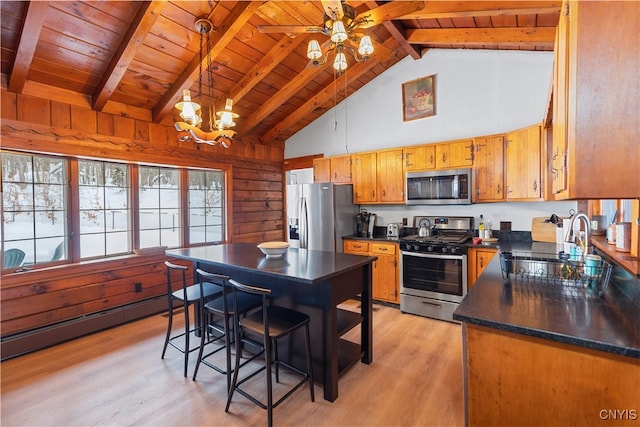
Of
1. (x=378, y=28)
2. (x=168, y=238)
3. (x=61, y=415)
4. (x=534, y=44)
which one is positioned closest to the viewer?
(x=61, y=415)

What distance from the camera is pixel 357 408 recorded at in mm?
2092

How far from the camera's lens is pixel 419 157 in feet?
13.3

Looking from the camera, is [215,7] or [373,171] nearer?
[215,7]

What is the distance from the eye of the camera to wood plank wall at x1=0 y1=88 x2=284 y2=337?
292 cm

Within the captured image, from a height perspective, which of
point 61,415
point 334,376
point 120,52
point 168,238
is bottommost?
point 61,415

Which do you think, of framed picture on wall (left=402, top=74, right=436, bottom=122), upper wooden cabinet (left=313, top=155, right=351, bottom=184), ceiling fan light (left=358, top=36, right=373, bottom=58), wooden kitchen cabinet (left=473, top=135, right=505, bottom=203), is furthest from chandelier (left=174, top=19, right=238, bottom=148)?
wooden kitchen cabinet (left=473, top=135, right=505, bottom=203)

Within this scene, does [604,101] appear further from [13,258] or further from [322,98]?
[13,258]

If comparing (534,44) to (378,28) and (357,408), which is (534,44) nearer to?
(378,28)

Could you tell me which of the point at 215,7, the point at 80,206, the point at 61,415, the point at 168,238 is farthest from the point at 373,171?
the point at 61,415

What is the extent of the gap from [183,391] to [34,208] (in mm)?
2507

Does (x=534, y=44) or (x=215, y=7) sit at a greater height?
(x=215, y=7)

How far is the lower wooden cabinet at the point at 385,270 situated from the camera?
4.02 metres

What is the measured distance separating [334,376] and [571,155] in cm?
192

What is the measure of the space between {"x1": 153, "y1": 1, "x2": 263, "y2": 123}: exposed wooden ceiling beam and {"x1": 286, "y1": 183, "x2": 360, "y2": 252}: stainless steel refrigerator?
200cm
